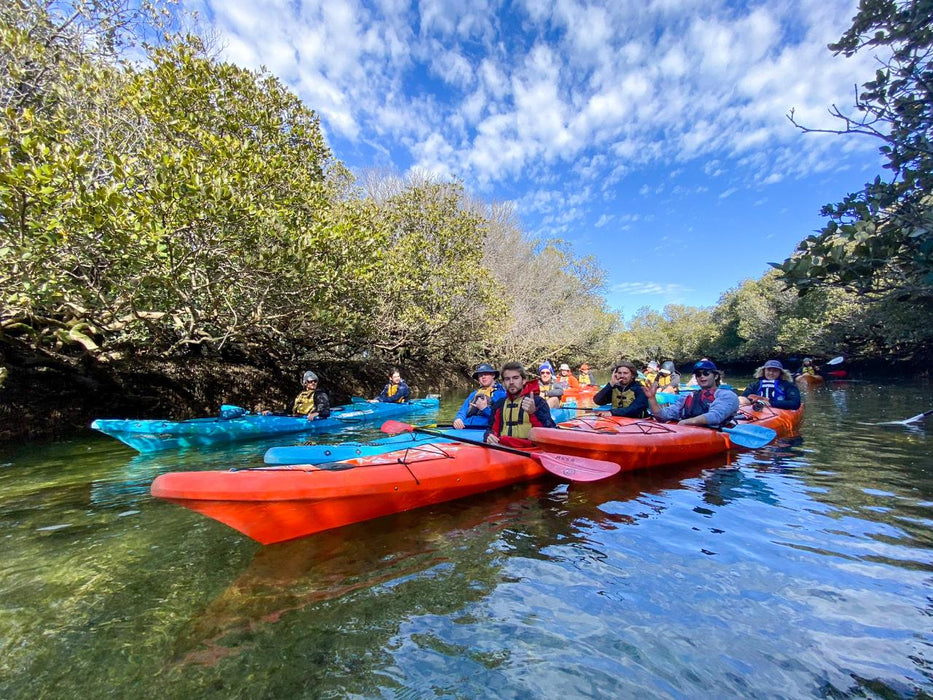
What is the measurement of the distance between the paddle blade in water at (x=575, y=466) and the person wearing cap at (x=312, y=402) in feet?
17.4

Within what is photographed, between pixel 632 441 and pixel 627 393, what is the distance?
2018mm

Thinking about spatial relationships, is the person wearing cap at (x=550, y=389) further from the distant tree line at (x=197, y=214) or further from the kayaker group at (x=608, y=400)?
the distant tree line at (x=197, y=214)

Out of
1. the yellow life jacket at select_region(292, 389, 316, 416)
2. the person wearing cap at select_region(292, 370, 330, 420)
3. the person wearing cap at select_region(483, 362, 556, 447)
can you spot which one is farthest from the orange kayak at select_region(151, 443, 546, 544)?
the yellow life jacket at select_region(292, 389, 316, 416)

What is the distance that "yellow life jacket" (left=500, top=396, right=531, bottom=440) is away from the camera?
19.0 feet

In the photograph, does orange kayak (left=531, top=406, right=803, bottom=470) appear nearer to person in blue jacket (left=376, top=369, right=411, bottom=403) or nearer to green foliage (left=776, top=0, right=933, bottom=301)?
green foliage (left=776, top=0, right=933, bottom=301)

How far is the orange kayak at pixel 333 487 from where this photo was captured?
3.12m

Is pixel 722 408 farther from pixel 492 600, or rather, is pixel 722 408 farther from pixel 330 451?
pixel 330 451

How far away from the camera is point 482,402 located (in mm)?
6707

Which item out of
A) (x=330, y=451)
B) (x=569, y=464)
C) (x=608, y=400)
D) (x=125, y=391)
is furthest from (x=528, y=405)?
(x=125, y=391)

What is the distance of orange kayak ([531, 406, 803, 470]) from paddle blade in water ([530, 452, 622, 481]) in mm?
250

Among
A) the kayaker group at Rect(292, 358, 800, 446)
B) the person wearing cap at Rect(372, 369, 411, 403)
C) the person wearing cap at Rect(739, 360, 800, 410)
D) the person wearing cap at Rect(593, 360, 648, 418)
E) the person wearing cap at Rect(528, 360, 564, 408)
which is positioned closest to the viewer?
the kayaker group at Rect(292, 358, 800, 446)

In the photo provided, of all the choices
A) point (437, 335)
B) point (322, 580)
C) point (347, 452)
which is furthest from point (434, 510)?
point (437, 335)

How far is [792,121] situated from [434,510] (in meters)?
5.07

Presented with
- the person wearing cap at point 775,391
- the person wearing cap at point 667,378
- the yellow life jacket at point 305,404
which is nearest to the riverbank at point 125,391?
the yellow life jacket at point 305,404
